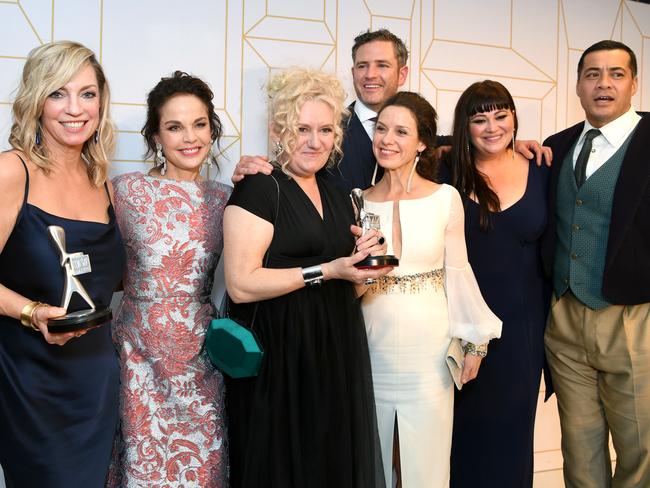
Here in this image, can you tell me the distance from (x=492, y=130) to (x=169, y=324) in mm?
1423

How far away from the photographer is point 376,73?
297 cm

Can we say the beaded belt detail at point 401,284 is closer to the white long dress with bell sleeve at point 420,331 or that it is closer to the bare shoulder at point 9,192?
the white long dress with bell sleeve at point 420,331

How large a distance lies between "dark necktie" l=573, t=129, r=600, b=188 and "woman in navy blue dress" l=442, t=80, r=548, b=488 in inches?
6.6

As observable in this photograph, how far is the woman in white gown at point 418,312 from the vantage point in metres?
2.29

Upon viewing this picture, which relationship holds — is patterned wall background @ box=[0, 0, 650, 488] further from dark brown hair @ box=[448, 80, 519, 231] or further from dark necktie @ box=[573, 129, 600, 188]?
dark necktie @ box=[573, 129, 600, 188]

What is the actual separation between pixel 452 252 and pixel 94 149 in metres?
1.26

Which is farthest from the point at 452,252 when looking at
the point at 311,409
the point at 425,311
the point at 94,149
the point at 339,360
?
the point at 94,149

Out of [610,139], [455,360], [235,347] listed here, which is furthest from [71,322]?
[610,139]

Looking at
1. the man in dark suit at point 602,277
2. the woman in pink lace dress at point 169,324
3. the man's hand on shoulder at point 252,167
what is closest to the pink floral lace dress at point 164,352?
the woman in pink lace dress at point 169,324

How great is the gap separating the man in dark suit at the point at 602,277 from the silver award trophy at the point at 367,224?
89cm

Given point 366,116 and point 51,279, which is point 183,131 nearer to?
point 51,279

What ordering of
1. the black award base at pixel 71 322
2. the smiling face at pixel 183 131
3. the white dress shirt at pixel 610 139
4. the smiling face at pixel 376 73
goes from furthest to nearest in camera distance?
1. the smiling face at pixel 376 73
2. the white dress shirt at pixel 610 139
3. the smiling face at pixel 183 131
4. the black award base at pixel 71 322

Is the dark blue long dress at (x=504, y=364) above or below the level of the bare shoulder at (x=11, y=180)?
below

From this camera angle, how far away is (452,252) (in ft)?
7.86
